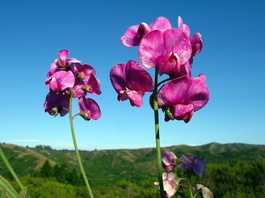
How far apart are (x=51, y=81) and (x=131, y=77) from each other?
626 mm

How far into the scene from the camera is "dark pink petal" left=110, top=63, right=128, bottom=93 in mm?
793

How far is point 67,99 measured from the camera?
147 cm

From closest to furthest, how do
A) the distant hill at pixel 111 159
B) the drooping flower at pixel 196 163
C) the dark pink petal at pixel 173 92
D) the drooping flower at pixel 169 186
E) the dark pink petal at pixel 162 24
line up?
the dark pink petal at pixel 173 92
the dark pink petal at pixel 162 24
the drooping flower at pixel 169 186
the drooping flower at pixel 196 163
the distant hill at pixel 111 159

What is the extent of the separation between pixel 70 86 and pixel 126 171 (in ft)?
132

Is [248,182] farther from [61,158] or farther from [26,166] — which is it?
[61,158]

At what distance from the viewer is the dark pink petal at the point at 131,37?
0.92 m

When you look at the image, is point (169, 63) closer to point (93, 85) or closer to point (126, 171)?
point (93, 85)

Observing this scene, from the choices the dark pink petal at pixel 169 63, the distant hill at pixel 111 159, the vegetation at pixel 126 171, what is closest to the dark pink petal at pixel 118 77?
the dark pink petal at pixel 169 63

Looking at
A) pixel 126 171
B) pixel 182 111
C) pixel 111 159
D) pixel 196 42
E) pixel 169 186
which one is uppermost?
pixel 196 42

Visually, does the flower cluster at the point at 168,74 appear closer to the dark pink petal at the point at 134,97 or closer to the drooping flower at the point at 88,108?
the dark pink petal at the point at 134,97

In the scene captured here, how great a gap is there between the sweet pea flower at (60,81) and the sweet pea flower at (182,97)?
0.66 meters

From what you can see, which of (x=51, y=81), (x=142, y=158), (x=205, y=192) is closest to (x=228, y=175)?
(x=205, y=192)

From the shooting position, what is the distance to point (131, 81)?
79 cm

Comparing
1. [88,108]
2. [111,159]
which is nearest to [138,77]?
[88,108]
